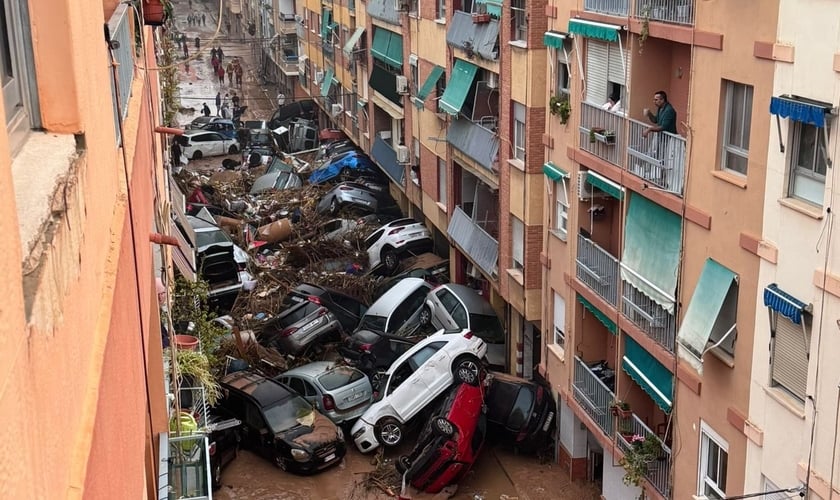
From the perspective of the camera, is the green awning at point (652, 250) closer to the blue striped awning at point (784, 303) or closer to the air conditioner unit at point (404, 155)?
the blue striped awning at point (784, 303)

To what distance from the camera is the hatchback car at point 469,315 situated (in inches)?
984

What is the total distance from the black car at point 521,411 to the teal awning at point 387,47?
1499 centimetres

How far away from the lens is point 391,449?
73.0ft

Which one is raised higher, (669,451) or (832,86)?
(832,86)

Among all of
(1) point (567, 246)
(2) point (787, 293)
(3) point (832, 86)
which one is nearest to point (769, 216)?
(2) point (787, 293)

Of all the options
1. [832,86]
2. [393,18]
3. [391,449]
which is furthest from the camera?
[393,18]

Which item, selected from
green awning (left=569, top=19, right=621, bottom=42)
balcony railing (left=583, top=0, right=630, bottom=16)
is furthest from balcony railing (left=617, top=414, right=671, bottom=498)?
balcony railing (left=583, top=0, right=630, bottom=16)

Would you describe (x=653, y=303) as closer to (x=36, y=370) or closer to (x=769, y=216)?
(x=769, y=216)

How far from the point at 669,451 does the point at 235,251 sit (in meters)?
18.6

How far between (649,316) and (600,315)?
2.39 metres

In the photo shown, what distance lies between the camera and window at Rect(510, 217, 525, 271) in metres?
22.2

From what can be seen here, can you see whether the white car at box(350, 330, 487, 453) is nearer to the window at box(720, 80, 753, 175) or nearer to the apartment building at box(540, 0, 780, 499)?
the apartment building at box(540, 0, 780, 499)

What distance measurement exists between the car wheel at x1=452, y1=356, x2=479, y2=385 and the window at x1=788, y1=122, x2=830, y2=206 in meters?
10.9

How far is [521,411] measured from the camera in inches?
834
